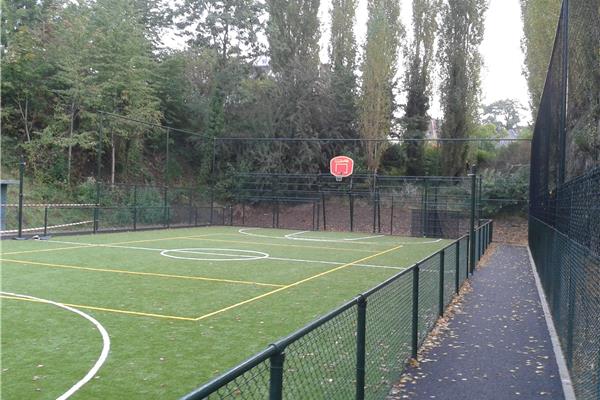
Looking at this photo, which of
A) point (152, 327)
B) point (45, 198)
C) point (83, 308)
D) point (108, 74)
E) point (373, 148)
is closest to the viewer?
point (152, 327)

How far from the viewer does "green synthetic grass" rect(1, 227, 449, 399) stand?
18.9ft

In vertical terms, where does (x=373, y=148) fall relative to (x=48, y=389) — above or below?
above

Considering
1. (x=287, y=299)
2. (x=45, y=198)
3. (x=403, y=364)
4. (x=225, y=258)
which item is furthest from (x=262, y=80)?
(x=403, y=364)

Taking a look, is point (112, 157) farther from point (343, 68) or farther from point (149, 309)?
point (149, 309)

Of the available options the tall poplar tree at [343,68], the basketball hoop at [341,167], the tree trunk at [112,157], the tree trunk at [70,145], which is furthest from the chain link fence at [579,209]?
the tall poplar tree at [343,68]

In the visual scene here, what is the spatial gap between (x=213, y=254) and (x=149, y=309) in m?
8.18

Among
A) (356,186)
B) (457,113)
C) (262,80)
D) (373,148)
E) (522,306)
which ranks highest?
(262,80)

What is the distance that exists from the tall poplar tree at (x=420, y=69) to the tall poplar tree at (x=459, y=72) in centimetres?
237

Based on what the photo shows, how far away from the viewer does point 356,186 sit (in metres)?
34.9

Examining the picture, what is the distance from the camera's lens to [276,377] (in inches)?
106

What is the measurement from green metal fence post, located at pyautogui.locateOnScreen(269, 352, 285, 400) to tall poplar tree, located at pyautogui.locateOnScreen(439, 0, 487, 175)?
34911mm

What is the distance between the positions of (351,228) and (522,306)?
20.9 meters

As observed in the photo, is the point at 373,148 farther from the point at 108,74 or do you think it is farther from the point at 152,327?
the point at 152,327

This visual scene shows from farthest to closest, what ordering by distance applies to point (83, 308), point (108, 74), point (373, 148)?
point (373, 148), point (108, 74), point (83, 308)
